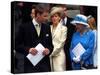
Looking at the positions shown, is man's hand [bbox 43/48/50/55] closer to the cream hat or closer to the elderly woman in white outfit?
the elderly woman in white outfit

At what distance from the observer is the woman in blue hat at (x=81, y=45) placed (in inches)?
105

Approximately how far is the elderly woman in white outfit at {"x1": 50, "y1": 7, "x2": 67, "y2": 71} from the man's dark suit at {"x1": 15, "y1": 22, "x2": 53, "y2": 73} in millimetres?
48

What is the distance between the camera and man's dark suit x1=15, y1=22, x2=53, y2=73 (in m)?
2.45

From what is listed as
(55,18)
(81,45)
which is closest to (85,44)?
(81,45)

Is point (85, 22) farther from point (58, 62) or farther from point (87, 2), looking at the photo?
point (58, 62)

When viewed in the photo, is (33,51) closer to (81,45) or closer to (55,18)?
(55,18)

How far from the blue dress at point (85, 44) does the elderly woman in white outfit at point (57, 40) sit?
10 centimetres

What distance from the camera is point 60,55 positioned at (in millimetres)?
2604

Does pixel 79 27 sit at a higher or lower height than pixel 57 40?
higher

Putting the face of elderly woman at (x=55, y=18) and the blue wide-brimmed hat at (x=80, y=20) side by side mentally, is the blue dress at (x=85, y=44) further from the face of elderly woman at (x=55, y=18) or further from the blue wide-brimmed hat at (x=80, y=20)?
the face of elderly woman at (x=55, y=18)

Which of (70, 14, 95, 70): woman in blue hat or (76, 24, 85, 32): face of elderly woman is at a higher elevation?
(76, 24, 85, 32): face of elderly woman

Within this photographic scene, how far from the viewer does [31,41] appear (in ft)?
8.18

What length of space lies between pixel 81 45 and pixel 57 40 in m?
0.26

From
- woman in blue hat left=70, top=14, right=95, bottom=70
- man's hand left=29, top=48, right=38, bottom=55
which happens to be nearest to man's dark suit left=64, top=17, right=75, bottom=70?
woman in blue hat left=70, top=14, right=95, bottom=70
